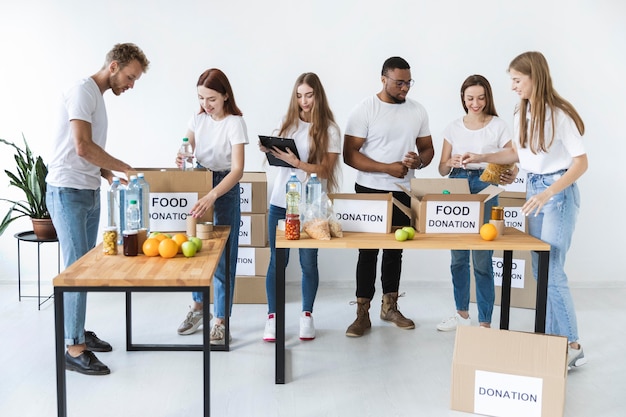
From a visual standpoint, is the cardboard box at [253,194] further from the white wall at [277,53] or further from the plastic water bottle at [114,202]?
the plastic water bottle at [114,202]

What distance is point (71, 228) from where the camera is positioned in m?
3.17

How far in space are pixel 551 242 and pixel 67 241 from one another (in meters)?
2.28

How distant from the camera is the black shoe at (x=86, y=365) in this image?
3.26 metres

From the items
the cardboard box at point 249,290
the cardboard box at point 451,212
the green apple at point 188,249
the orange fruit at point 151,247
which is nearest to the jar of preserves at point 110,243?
the orange fruit at point 151,247

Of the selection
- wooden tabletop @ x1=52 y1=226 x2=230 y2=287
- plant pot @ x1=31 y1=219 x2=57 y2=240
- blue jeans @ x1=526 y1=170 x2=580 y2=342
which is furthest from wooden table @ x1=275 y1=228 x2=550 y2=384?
plant pot @ x1=31 y1=219 x2=57 y2=240

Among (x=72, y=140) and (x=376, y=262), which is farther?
(x=376, y=262)

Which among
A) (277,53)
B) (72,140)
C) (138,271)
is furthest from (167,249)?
(277,53)

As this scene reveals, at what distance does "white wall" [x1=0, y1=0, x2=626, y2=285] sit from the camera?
4820 mm

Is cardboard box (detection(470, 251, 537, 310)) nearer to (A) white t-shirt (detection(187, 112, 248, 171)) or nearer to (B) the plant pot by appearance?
(A) white t-shirt (detection(187, 112, 248, 171))

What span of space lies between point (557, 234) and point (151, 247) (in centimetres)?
186

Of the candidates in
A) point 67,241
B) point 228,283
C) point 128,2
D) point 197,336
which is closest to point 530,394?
point 228,283

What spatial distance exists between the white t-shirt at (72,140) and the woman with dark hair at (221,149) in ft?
1.62

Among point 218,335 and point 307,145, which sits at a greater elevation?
point 307,145

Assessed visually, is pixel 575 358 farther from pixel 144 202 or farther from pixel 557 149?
pixel 144 202
